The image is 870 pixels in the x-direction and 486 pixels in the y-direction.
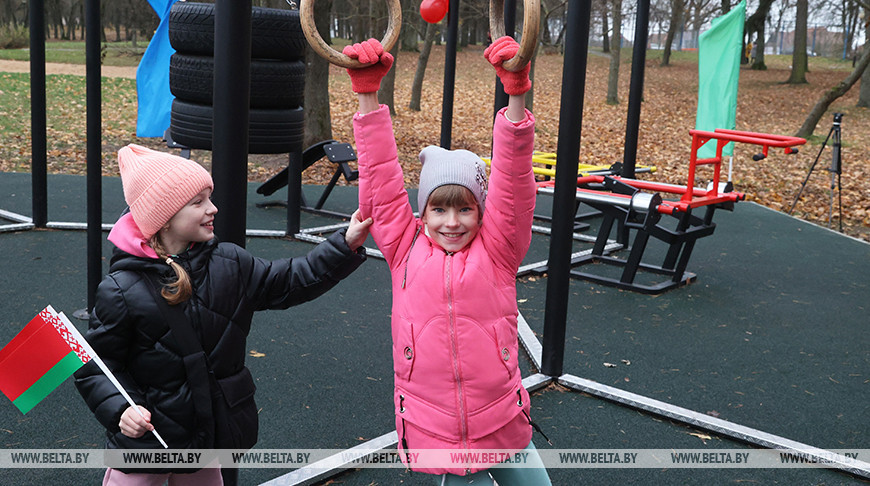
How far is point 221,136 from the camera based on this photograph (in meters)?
2.54

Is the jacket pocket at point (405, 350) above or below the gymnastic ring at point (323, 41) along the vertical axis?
below

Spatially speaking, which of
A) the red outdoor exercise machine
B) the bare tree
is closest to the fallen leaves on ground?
the bare tree

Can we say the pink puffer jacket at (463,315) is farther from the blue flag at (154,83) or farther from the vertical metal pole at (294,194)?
the blue flag at (154,83)

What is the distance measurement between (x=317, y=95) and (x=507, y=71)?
10.4 metres

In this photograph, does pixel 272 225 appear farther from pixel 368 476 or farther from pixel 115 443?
pixel 115 443

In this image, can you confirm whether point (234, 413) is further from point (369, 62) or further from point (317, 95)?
point (317, 95)

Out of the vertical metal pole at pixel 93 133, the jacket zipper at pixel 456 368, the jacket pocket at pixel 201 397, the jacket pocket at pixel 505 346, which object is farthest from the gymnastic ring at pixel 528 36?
the vertical metal pole at pixel 93 133

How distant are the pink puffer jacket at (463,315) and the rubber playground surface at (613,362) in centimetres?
92

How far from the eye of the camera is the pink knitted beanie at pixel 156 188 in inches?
82.2

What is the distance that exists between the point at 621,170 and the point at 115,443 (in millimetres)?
6782

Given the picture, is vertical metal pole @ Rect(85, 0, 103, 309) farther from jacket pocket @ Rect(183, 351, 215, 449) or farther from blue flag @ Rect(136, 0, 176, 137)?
blue flag @ Rect(136, 0, 176, 137)

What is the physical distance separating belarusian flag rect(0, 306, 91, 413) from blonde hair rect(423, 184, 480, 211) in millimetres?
973

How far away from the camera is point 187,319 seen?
209cm

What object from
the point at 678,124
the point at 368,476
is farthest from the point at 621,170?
the point at 678,124
